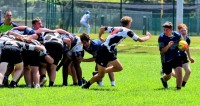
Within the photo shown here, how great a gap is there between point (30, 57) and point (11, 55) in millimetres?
691

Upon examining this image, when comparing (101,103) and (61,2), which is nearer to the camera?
(101,103)

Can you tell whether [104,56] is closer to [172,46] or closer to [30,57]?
[172,46]

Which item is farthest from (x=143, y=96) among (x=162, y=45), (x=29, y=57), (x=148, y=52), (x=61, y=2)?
(x=61, y=2)

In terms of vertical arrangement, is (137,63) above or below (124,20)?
below

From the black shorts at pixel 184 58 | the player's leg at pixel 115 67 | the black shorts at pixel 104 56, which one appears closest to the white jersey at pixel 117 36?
the black shorts at pixel 104 56

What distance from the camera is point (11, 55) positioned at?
16.1m

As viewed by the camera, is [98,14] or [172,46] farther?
[98,14]

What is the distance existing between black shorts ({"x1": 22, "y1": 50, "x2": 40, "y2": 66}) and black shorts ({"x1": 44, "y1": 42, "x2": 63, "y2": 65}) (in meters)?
0.42

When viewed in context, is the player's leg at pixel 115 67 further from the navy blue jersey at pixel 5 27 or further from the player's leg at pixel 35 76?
the navy blue jersey at pixel 5 27

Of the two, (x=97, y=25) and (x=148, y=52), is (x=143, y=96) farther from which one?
(x=97, y=25)

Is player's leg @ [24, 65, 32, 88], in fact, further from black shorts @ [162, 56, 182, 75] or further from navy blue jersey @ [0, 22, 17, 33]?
black shorts @ [162, 56, 182, 75]

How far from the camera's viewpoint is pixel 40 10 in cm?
6078

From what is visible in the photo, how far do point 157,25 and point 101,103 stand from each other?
44.7 m

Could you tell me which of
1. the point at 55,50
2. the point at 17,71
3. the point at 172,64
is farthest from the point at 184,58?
the point at 17,71
